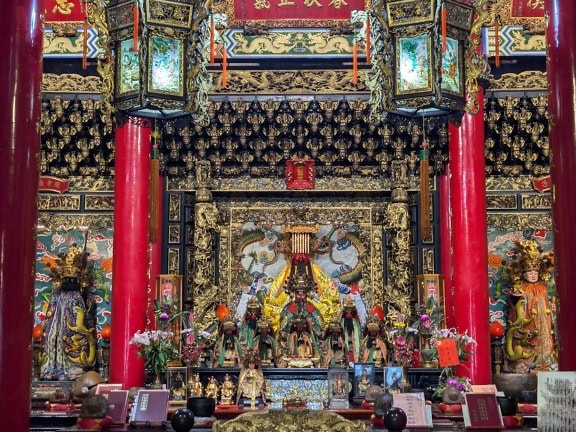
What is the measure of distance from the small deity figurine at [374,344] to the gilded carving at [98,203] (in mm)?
→ 3392

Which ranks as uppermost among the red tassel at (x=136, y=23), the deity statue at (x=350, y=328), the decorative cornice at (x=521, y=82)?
the decorative cornice at (x=521, y=82)

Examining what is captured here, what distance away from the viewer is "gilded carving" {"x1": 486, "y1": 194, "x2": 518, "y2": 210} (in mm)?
10742

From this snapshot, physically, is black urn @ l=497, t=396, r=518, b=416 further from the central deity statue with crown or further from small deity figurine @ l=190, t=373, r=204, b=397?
the central deity statue with crown

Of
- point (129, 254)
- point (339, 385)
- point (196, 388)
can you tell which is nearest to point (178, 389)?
point (196, 388)

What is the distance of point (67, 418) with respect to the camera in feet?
21.1

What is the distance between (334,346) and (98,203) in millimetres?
3267

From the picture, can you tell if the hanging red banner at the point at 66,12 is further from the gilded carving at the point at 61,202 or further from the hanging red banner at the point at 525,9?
the hanging red banner at the point at 525,9

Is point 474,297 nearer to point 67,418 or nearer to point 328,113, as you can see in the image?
point 328,113

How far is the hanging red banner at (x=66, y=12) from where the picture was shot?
384 inches

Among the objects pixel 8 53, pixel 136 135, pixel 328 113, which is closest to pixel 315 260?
pixel 328 113

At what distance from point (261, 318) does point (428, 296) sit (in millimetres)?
1878

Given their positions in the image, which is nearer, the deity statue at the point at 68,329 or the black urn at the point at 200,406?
the black urn at the point at 200,406

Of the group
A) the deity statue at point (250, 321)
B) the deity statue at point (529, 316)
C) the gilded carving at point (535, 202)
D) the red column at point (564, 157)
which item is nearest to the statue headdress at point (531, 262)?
the deity statue at point (529, 316)

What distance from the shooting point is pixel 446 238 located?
10484mm
